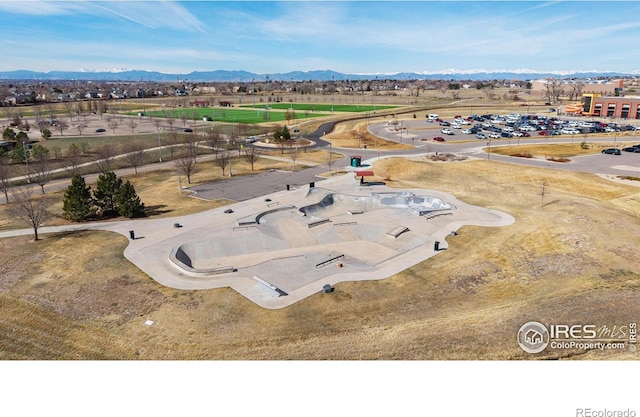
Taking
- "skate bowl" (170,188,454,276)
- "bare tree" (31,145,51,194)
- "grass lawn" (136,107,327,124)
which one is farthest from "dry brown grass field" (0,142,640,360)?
"grass lawn" (136,107,327,124)

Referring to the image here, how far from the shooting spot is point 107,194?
141 ft

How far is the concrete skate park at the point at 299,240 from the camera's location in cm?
2917

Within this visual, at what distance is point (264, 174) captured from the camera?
6338 centimetres

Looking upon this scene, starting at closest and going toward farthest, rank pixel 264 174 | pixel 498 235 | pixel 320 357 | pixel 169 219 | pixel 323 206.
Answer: pixel 320 357
pixel 498 235
pixel 169 219
pixel 323 206
pixel 264 174

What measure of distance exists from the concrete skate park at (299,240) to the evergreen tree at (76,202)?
→ 612 centimetres

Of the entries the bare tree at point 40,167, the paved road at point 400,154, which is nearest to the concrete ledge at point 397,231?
the paved road at point 400,154

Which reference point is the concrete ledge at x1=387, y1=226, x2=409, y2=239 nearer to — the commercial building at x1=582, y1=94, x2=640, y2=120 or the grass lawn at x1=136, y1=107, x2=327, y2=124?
the grass lawn at x1=136, y1=107, x2=327, y2=124

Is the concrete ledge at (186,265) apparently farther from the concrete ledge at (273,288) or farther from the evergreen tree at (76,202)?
the evergreen tree at (76,202)

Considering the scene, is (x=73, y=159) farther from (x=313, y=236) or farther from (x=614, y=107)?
(x=614, y=107)

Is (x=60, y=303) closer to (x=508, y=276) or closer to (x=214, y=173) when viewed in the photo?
(x=508, y=276)

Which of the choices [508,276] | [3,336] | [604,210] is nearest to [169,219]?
[3,336]

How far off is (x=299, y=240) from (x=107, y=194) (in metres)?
22.6

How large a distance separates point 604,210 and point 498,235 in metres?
15.1

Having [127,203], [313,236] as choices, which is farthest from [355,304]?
[127,203]
